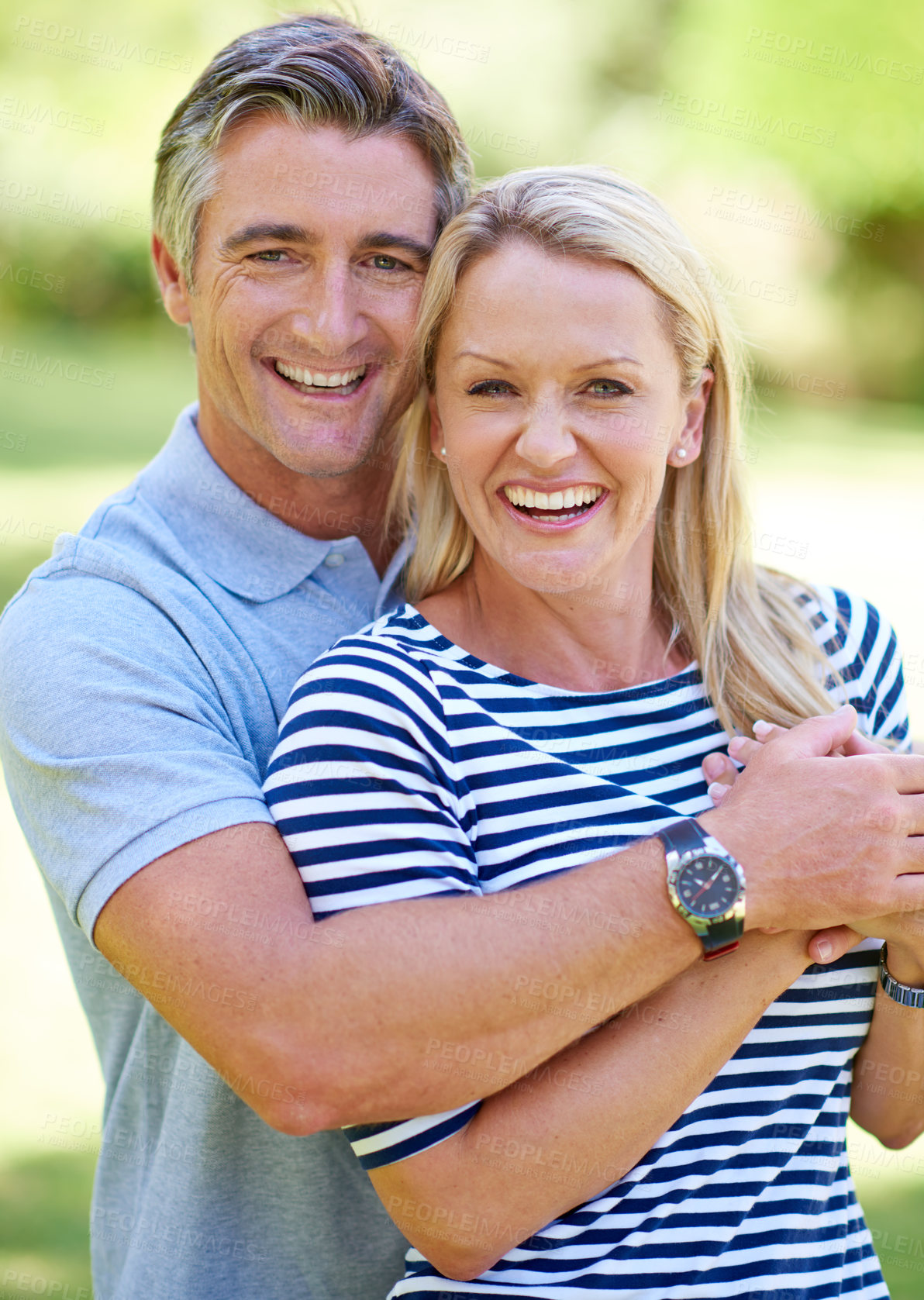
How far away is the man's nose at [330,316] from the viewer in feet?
8.01

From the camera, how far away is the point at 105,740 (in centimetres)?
187

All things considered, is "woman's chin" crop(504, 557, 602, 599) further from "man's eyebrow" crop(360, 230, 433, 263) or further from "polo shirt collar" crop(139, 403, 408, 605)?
"man's eyebrow" crop(360, 230, 433, 263)

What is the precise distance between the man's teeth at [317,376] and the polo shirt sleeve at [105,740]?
0.66 m

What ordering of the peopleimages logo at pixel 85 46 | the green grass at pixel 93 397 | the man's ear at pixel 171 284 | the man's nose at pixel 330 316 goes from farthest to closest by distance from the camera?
the green grass at pixel 93 397
the peopleimages logo at pixel 85 46
the man's ear at pixel 171 284
the man's nose at pixel 330 316

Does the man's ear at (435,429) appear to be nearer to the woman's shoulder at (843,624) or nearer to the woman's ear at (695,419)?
the woman's ear at (695,419)

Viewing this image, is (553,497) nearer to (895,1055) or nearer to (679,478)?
(679,478)

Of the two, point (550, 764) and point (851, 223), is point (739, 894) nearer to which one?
point (550, 764)

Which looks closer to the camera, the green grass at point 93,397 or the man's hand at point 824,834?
the man's hand at point 824,834

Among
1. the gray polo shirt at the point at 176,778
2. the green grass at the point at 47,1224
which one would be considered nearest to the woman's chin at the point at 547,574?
the gray polo shirt at the point at 176,778

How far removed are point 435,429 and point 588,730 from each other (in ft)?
2.20

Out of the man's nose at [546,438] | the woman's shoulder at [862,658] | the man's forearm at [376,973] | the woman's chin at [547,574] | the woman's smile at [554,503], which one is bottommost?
the man's forearm at [376,973]

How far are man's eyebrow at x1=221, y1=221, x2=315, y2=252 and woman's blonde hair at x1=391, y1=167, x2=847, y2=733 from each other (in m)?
0.29

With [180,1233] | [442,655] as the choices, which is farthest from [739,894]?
[180,1233]

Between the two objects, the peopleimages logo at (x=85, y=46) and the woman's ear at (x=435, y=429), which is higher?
the peopleimages logo at (x=85, y=46)
